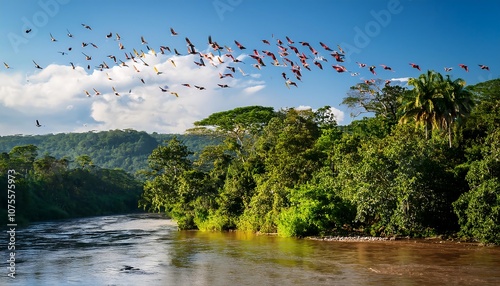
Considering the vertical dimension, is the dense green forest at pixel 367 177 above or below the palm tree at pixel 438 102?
below

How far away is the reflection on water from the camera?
21844 millimetres

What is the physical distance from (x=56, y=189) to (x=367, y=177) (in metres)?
75.3

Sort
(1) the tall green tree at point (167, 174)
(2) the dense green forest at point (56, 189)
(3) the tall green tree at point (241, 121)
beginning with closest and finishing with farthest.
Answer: (1) the tall green tree at point (167, 174), (3) the tall green tree at point (241, 121), (2) the dense green forest at point (56, 189)

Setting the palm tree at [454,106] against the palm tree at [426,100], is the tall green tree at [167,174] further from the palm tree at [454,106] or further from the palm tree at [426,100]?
the palm tree at [454,106]

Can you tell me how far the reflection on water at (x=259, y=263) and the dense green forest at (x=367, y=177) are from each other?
2728 mm

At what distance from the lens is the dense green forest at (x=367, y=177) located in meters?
33.7

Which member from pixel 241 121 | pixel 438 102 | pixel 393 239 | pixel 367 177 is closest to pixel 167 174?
pixel 241 121

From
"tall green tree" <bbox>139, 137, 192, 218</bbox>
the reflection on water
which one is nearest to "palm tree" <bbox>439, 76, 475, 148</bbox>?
the reflection on water

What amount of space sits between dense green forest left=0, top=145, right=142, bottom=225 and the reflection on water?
36886mm

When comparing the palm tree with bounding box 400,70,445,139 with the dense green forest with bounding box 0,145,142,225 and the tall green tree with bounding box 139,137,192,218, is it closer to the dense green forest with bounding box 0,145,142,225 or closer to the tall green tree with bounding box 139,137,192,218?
the tall green tree with bounding box 139,137,192,218

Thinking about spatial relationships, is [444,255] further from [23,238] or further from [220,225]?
[23,238]

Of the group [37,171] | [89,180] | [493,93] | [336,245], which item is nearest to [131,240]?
[336,245]

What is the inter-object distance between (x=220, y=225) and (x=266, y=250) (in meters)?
19.5

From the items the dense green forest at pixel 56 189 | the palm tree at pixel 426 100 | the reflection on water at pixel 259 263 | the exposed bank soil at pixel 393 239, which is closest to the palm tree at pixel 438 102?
the palm tree at pixel 426 100
